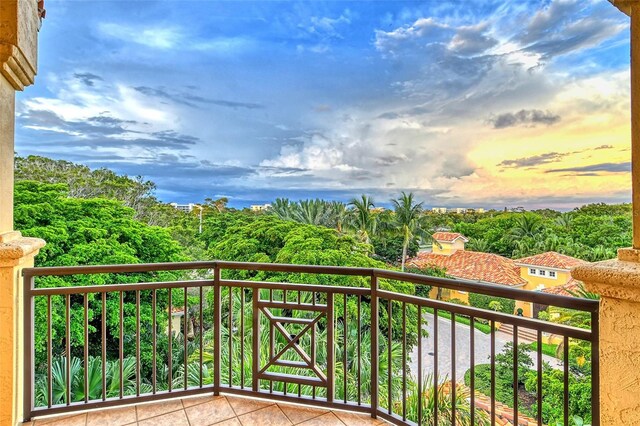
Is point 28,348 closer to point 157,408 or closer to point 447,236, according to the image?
point 157,408

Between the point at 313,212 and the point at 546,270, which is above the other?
the point at 313,212

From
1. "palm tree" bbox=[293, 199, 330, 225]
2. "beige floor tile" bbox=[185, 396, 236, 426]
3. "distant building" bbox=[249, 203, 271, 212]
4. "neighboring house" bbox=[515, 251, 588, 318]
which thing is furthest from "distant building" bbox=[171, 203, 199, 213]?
"beige floor tile" bbox=[185, 396, 236, 426]

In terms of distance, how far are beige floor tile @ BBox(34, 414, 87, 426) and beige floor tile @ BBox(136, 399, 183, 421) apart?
1.02ft

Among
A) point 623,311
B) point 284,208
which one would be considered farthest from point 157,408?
point 284,208

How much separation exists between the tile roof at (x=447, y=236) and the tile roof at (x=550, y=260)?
3.02 metres

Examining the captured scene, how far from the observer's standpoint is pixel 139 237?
32.8 ft

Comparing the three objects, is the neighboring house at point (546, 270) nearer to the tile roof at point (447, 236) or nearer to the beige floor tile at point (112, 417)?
the tile roof at point (447, 236)

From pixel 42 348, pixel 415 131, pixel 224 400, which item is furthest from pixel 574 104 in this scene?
pixel 42 348

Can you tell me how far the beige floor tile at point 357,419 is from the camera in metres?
2.22

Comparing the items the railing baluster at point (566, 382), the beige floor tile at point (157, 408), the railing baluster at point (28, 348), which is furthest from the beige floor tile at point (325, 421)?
the railing baluster at point (28, 348)

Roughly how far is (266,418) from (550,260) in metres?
11.3

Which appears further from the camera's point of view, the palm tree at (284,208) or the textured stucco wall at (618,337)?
the palm tree at (284,208)

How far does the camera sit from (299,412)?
92.6 inches

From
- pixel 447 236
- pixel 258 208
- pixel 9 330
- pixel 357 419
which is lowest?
pixel 357 419
